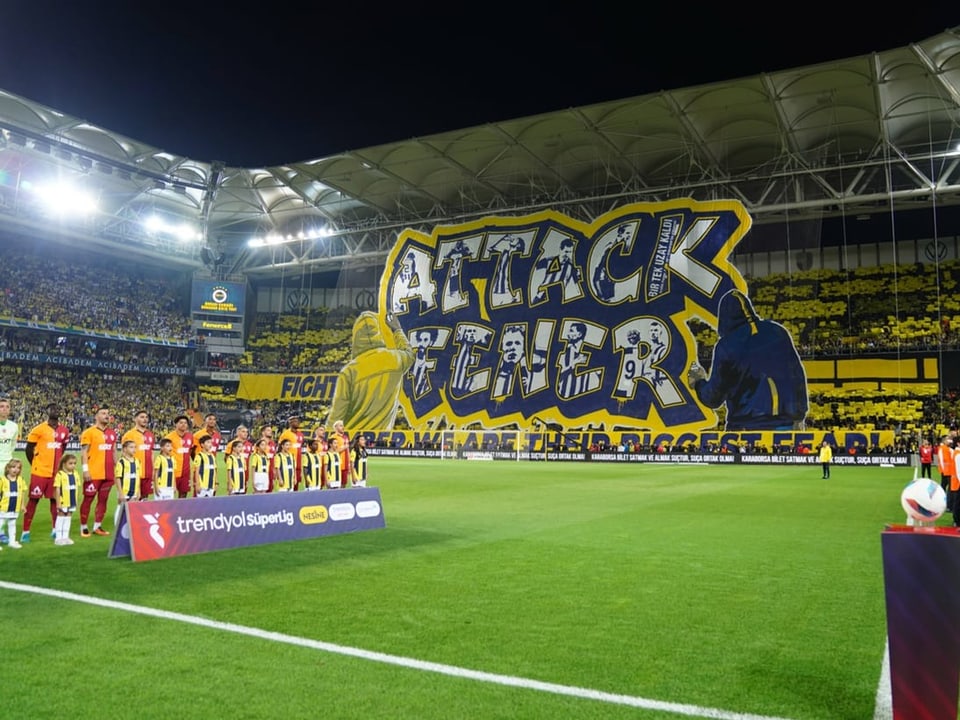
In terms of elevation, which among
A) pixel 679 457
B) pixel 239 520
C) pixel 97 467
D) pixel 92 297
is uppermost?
pixel 92 297

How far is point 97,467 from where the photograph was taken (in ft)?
34.5

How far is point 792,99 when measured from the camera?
96.0 ft

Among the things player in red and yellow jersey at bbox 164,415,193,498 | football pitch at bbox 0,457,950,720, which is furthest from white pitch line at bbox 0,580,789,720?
player in red and yellow jersey at bbox 164,415,193,498

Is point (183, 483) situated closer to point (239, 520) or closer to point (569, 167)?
point (239, 520)

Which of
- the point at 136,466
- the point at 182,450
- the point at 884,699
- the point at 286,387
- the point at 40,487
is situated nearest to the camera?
the point at 884,699

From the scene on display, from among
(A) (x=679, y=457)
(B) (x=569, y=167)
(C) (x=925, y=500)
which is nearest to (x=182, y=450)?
(C) (x=925, y=500)

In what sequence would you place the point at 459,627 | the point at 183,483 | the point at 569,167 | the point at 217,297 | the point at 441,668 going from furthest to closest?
the point at 217,297, the point at 569,167, the point at 183,483, the point at 459,627, the point at 441,668

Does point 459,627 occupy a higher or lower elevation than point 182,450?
lower

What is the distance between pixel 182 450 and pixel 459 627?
8010mm

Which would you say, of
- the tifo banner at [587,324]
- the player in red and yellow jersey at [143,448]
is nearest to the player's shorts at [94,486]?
the player in red and yellow jersey at [143,448]

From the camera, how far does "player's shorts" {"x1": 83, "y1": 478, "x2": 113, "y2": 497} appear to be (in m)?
10.5

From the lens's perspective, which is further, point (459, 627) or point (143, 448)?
point (143, 448)

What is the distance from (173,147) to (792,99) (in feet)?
97.4

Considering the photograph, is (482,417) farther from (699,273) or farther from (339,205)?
(339,205)
